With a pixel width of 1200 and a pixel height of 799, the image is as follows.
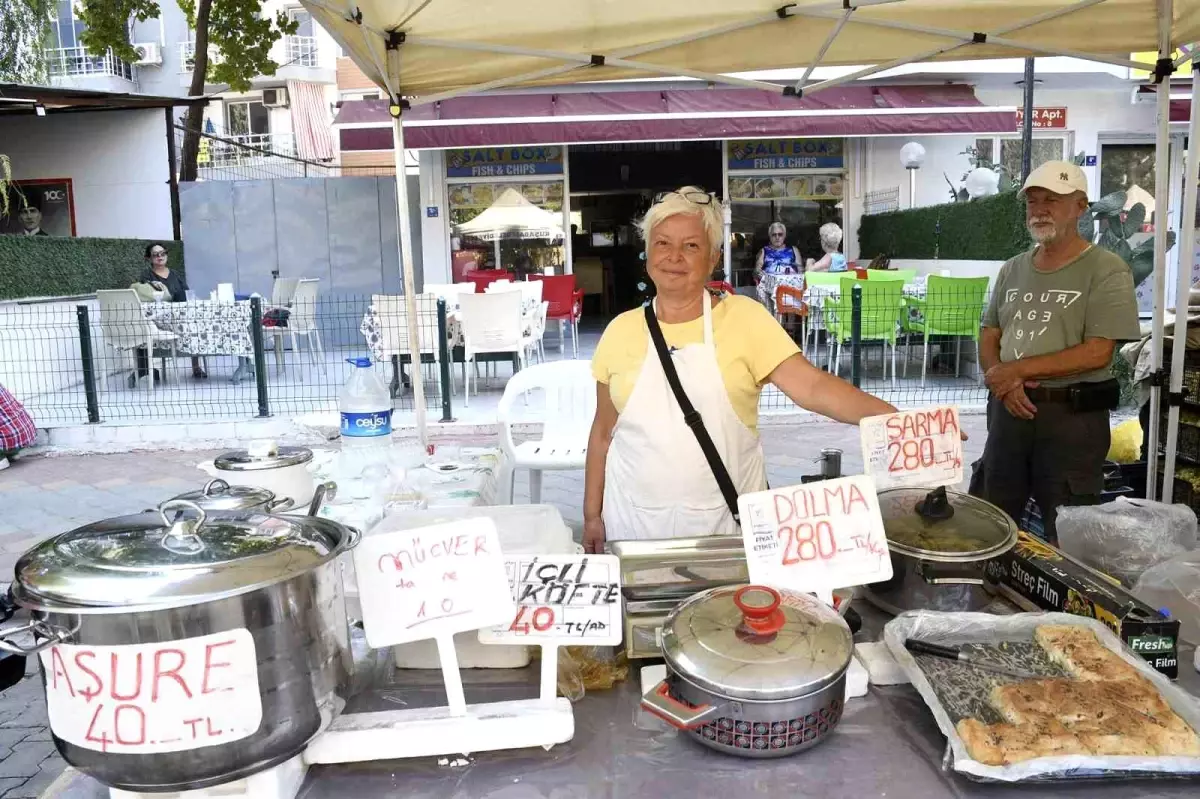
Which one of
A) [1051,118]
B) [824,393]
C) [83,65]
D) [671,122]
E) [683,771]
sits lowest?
[683,771]

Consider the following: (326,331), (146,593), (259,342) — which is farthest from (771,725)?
(326,331)

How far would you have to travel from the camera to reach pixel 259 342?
7887mm

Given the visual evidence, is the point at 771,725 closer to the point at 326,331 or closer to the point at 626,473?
the point at 626,473

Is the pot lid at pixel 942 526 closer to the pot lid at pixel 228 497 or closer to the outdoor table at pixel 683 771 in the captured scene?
the outdoor table at pixel 683 771

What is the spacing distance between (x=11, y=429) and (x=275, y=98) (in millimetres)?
25122

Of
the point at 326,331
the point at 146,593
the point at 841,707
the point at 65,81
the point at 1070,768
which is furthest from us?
the point at 65,81

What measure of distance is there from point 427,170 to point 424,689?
13.5 metres

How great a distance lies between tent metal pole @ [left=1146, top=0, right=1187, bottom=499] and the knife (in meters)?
2.43

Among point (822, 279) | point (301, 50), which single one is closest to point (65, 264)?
point (822, 279)

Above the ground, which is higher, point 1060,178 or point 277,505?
point 1060,178

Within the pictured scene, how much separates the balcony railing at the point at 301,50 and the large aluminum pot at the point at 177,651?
102 feet

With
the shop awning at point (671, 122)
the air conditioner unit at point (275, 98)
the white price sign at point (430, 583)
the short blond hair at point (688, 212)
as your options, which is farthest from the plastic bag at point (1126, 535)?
the air conditioner unit at point (275, 98)

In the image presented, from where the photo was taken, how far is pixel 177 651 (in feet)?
3.42

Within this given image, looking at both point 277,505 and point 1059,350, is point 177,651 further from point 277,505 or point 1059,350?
point 1059,350
